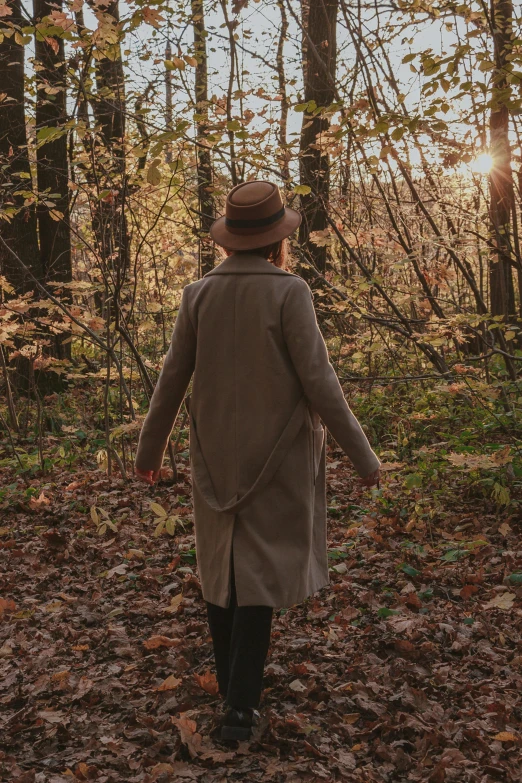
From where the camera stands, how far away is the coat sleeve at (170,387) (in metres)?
3.06

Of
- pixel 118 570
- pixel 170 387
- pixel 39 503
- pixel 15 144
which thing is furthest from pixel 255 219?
pixel 15 144

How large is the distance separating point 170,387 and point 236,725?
1.41 metres

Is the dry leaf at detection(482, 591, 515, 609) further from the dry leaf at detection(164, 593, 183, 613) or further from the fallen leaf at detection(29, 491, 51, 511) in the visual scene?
the fallen leaf at detection(29, 491, 51, 511)

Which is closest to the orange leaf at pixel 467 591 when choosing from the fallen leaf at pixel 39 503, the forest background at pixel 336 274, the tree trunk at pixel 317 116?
the forest background at pixel 336 274

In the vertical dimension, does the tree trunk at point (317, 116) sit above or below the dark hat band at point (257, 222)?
above

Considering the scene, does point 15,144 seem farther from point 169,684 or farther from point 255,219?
point 169,684

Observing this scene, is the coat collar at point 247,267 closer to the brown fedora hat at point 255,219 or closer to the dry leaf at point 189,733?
the brown fedora hat at point 255,219

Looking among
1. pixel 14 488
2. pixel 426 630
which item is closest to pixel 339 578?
pixel 426 630

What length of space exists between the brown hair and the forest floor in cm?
197

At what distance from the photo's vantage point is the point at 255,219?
2947mm

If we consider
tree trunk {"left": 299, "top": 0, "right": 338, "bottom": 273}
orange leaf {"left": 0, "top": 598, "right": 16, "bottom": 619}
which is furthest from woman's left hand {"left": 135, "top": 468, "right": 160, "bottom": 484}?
tree trunk {"left": 299, "top": 0, "right": 338, "bottom": 273}

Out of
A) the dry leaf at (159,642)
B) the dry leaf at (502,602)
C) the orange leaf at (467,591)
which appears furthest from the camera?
the orange leaf at (467,591)

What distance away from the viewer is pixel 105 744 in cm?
308

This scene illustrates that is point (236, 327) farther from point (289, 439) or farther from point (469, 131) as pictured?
point (469, 131)
